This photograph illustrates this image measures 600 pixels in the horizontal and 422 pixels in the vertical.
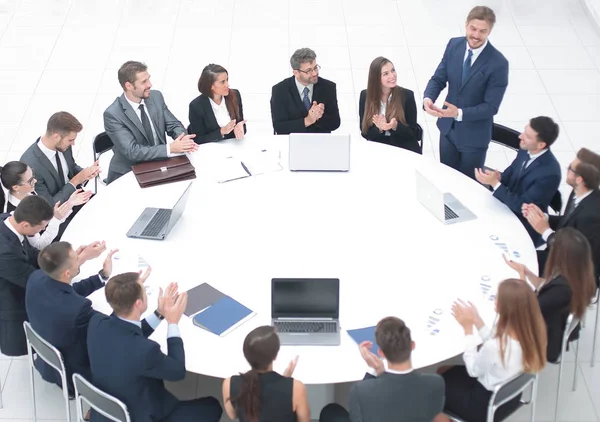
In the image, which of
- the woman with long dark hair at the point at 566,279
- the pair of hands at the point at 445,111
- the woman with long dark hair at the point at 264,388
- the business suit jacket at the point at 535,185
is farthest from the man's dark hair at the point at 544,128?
the woman with long dark hair at the point at 264,388

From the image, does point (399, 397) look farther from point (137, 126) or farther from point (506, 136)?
point (137, 126)

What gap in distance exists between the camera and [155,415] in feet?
15.0

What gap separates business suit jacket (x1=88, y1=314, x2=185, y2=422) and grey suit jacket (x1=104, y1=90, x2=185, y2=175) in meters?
2.17

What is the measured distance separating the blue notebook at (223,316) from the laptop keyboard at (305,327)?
0.22 m

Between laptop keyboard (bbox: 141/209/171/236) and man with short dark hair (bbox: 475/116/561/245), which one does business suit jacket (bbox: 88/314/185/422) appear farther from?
man with short dark hair (bbox: 475/116/561/245)

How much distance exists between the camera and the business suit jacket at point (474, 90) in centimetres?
641

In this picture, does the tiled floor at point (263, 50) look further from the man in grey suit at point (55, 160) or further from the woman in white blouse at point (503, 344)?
the woman in white blouse at point (503, 344)

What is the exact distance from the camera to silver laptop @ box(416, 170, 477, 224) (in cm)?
565

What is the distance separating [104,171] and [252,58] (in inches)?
111

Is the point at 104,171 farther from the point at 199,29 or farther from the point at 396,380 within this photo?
the point at 396,380

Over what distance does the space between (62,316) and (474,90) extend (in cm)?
359

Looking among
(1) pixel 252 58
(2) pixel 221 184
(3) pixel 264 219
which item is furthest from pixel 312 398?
(1) pixel 252 58

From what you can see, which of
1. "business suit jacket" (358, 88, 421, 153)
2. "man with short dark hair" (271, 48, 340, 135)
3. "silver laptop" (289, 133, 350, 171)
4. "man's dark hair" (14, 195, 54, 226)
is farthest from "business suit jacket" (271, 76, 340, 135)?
"man's dark hair" (14, 195, 54, 226)

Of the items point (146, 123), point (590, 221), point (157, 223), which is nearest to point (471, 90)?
point (590, 221)
